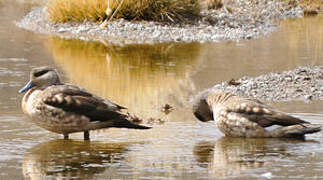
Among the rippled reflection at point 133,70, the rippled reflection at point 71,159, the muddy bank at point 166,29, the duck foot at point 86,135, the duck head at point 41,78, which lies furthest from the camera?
the muddy bank at point 166,29

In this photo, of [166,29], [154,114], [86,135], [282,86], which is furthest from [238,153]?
[166,29]

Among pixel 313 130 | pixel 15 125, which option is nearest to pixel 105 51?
pixel 15 125

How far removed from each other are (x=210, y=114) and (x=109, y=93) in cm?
268

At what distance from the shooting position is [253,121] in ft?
28.5

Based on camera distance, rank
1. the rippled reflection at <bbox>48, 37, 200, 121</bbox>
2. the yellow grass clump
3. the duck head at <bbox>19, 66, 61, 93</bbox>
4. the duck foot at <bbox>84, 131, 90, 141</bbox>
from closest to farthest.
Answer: the duck foot at <bbox>84, 131, 90, 141</bbox>, the duck head at <bbox>19, 66, 61, 93</bbox>, the rippled reflection at <bbox>48, 37, 200, 121</bbox>, the yellow grass clump

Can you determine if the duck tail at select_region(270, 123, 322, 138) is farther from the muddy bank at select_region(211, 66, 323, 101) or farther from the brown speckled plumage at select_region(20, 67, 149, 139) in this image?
the muddy bank at select_region(211, 66, 323, 101)

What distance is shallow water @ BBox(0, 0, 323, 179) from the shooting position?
23.6 feet

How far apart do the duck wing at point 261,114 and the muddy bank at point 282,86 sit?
2270 mm

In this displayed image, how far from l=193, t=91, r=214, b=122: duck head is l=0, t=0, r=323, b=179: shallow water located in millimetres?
147

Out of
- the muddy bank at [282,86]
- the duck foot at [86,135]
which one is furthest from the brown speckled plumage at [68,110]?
the muddy bank at [282,86]

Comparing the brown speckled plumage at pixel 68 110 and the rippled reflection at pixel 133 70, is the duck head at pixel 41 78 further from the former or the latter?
the rippled reflection at pixel 133 70

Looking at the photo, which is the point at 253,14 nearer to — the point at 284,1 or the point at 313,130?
the point at 284,1

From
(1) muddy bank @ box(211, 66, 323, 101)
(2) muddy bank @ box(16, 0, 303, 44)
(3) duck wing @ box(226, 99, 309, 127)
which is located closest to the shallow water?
(3) duck wing @ box(226, 99, 309, 127)

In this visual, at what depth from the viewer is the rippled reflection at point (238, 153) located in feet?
23.7
